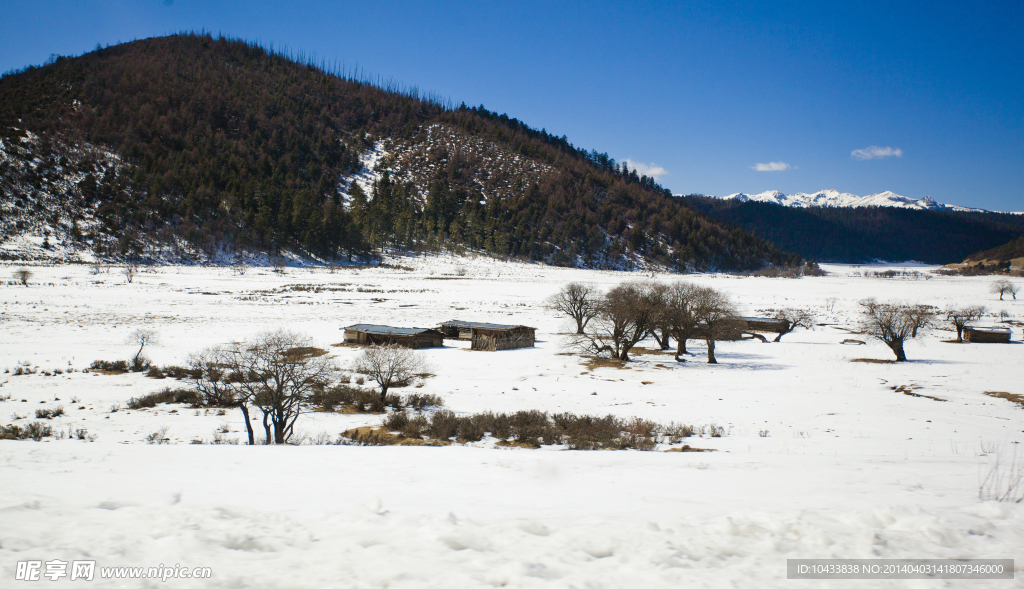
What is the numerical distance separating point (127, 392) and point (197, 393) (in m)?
2.90

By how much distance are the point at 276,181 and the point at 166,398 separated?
12838 centimetres

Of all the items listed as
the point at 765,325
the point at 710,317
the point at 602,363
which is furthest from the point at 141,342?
the point at 765,325

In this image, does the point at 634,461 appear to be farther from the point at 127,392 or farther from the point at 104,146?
the point at 104,146

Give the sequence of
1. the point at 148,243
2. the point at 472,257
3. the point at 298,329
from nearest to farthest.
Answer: the point at 298,329 < the point at 148,243 < the point at 472,257

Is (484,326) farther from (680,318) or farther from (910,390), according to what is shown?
(910,390)

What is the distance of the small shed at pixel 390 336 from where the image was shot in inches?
1265

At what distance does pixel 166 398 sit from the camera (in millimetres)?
18109

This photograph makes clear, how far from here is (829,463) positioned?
8859mm

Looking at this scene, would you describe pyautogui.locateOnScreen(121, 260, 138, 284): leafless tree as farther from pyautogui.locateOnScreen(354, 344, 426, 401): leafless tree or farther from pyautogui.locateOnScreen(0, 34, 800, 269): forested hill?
pyautogui.locateOnScreen(354, 344, 426, 401): leafless tree

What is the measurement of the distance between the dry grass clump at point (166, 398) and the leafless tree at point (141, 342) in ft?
17.9

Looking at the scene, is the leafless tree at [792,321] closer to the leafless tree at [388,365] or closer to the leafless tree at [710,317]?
the leafless tree at [710,317]

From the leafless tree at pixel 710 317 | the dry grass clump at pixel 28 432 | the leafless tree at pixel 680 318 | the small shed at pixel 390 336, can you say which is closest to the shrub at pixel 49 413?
the dry grass clump at pixel 28 432

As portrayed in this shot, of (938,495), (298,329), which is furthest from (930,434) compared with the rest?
(298,329)

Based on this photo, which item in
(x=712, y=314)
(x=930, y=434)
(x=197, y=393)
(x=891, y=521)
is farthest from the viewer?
(x=712, y=314)
